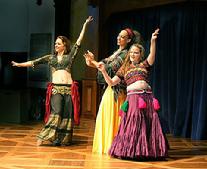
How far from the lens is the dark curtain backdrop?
6500 millimetres

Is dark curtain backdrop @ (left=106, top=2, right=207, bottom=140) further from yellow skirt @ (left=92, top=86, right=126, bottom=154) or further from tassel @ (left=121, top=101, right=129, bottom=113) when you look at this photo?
tassel @ (left=121, top=101, right=129, bottom=113)

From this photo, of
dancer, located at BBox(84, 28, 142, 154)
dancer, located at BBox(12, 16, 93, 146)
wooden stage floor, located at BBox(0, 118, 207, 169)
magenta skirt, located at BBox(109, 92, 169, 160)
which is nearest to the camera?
wooden stage floor, located at BBox(0, 118, 207, 169)

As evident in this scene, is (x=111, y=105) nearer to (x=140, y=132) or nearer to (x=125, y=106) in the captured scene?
(x=125, y=106)

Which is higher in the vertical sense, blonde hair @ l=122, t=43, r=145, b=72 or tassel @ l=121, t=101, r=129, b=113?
blonde hair @ l=122, t=43, r=145, b=72

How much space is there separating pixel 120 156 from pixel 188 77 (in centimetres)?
231

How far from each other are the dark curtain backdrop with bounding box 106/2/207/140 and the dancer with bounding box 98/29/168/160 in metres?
1.89

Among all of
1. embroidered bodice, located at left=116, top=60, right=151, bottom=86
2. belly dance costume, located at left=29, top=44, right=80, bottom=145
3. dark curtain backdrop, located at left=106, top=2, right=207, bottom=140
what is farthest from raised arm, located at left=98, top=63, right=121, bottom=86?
dark curtain backdrop, located at left=106, top=2, right=207, bottom=140

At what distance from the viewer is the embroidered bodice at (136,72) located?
4.75m

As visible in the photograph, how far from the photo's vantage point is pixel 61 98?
5438mm

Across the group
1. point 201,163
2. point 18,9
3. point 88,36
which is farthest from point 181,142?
point 18,9

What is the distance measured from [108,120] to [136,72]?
63 centimetres

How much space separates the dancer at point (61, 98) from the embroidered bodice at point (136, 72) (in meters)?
0.86

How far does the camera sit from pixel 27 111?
8109mm

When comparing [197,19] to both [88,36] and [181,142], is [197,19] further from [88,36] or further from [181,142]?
[88,36]
